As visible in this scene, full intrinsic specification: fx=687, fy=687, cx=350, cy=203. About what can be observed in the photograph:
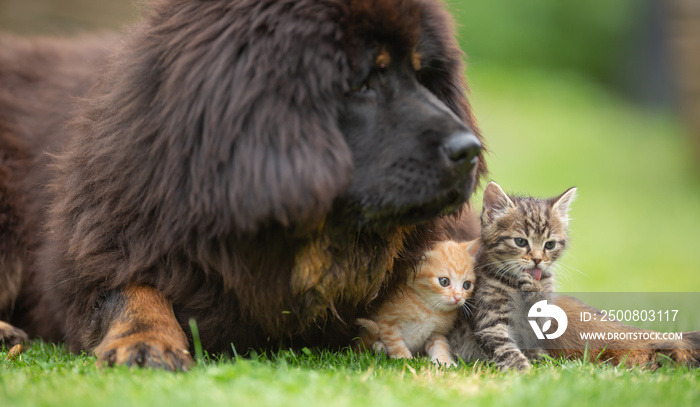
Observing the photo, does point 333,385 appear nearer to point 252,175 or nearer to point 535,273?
point 252,175

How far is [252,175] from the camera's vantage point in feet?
9.72

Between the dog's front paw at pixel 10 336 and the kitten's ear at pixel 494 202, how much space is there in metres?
2.86

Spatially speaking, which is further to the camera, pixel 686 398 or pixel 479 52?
pixel 479 52

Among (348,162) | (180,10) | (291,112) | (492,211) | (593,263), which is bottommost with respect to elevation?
(593,263)

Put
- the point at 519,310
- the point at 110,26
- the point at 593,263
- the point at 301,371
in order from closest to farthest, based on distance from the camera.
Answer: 1. the point at 301,371
2. the point at 519,310
3. the point at 593,263
4. the point at 110,26

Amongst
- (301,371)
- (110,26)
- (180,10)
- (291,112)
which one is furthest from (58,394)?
(110,26)

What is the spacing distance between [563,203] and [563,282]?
1.49m

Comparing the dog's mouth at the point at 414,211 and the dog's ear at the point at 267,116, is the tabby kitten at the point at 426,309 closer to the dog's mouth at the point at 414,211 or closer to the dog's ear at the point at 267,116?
the dog's mouth at the point at 414,211

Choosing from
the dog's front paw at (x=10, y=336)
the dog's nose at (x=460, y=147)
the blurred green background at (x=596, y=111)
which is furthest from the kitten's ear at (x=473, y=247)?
Result: the dog's front paw at (x=10, y=336)

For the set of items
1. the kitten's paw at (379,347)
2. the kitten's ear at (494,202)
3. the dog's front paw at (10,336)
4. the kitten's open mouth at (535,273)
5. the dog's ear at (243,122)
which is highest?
the dog's ear at (243,122)

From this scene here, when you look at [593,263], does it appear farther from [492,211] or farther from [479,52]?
[479,52]

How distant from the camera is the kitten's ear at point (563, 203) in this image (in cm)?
397

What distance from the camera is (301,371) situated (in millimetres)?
2994

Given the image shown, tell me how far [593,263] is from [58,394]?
7269 millimetres
